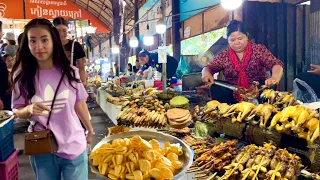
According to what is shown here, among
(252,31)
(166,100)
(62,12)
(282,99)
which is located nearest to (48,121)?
(282,99)

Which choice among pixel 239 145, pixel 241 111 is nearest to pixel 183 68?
pixel 241 111

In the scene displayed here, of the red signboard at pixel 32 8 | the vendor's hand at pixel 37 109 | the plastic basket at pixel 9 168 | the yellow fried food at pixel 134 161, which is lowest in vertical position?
the plastic basket at pixel 9 168

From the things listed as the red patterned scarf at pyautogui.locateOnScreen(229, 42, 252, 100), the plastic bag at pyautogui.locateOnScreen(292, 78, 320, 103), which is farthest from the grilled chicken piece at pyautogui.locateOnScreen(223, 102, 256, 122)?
the plastic bag at pyautogui.locateOnScreen(292, 78, 320, 103)

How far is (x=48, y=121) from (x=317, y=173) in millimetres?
2156

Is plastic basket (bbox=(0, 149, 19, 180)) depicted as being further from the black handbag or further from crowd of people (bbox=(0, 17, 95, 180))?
the black handbag

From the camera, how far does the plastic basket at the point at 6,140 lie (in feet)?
11.4

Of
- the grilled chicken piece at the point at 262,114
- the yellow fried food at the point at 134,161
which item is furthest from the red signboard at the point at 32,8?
the yellow fried food at the point at 134,161

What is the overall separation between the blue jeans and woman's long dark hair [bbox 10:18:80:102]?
1.40 feet

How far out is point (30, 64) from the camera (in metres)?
2.09

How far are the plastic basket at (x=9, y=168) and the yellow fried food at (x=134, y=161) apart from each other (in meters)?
2.07

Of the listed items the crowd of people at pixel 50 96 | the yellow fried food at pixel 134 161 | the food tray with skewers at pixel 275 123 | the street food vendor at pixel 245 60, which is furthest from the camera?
the street food vendor at pixel 245 60

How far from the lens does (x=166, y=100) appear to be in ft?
17.7

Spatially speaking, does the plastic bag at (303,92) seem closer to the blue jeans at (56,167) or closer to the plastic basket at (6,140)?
the blue jeans at (56,167)

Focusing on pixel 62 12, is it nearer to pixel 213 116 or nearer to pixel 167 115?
pixel 167 115
